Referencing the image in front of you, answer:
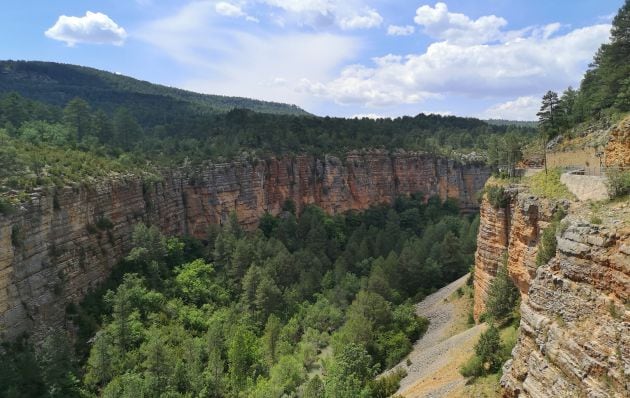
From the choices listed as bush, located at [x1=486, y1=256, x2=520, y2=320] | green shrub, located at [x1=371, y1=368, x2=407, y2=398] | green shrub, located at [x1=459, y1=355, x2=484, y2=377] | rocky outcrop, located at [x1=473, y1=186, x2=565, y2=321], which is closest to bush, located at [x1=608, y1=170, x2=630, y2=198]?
rocky outcrop, located at [x1=473, y1=186, x2=565, y2=321]

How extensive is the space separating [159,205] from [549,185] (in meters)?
41.3

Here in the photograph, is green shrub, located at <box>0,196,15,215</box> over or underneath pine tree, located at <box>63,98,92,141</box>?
underneath

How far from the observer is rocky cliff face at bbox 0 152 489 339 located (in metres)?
31.7

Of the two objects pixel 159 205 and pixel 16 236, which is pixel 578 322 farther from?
pixel 159 205

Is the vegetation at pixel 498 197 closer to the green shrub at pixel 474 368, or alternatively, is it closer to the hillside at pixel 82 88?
the green shrub at pixel 474 368

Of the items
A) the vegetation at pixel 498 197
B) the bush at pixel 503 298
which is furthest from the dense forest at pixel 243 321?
the vegetation at pixel 498 197

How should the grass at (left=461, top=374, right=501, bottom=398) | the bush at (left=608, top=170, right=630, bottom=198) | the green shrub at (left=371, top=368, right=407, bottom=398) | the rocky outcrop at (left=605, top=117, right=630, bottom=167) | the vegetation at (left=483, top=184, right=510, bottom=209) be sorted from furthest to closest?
the vegetation at (left=483, top=184, right=510, bottom=209)
the green shrub at (left=371, top=368, right=407, bottom=398)
the rocky outcrop at (left=605, top=117, right=630, bottom=167)
the grass at (left=461, top=374, right=501, bottom=398)
the bush at (left=608, top=170, right=630, bottom=198)

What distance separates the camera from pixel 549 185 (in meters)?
26.1

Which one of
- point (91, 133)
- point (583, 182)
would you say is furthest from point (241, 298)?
point (91, 133)

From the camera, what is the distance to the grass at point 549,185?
24078 mm

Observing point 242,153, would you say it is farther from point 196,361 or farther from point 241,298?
point 196,361

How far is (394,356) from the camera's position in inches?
1405

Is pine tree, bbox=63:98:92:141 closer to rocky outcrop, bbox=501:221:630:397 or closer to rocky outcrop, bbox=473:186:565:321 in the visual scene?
rocky outcrop, bbox=473:186:565:321

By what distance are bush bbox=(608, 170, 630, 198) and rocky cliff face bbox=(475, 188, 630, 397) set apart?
183cm
